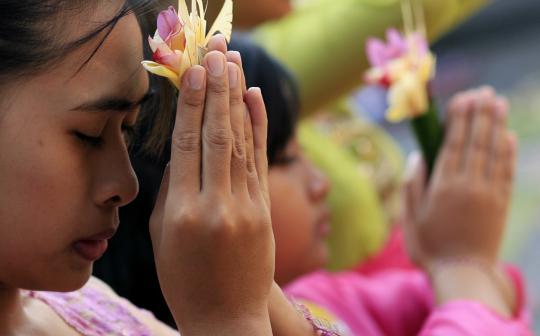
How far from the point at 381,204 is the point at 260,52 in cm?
59

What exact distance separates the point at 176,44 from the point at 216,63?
0.11 feet

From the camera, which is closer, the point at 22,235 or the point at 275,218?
the point at 22,235

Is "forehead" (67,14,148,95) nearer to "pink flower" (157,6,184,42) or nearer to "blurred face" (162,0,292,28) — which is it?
"pink flower" (157,6,184,42)

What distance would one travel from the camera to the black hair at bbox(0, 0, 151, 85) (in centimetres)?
64

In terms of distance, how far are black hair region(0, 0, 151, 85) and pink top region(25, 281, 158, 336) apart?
215mm

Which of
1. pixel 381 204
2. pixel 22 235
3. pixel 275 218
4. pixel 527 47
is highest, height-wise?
pixel 22 235

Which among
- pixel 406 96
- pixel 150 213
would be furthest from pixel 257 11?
pixel 150 213

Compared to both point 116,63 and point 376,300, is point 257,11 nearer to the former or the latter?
point 376,300

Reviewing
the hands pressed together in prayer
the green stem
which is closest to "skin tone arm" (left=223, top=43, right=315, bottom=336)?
the hands pressed together in prayer

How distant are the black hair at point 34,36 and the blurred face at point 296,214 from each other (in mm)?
583

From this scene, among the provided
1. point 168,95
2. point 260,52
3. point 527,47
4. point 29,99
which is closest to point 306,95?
point 260,52

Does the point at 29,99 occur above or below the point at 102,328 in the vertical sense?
above

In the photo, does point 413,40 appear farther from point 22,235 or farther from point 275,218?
point 22,235

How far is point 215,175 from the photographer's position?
0.62 m
